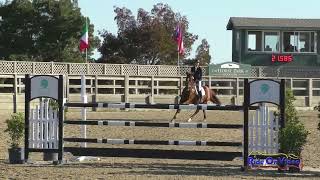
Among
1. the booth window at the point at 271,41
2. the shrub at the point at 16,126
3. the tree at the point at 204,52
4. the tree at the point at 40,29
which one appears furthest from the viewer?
the tree at the point at 204,52

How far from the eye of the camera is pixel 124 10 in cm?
6350

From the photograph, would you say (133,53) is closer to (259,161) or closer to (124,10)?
(124,10)

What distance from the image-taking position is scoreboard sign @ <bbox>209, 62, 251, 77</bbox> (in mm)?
41688

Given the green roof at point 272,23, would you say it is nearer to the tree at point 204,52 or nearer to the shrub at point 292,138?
the tree at point 204,52

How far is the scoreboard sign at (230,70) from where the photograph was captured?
4169 centimetres

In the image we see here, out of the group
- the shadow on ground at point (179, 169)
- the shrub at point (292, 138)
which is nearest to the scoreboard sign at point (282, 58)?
the shadow on ground at point (179, 169)

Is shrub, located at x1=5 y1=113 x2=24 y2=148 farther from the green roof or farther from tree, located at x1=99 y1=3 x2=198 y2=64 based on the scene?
tree, located at x1=99 y1=3 x2=198 y2=64

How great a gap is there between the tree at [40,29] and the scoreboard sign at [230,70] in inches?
758

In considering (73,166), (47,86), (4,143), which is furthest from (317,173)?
(4,143)

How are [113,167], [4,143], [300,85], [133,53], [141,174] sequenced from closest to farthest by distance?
[141,174], [113,167], [4,143], [300,85], [133,53]

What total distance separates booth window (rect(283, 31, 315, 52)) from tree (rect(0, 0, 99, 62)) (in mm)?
18031

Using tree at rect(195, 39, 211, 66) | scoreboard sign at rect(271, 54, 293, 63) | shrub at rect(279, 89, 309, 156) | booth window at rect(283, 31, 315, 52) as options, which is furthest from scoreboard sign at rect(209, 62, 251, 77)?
shrub at rect(279, 89, 309, 156)

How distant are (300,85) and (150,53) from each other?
24.5m

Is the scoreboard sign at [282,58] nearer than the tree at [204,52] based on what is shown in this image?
Yes
